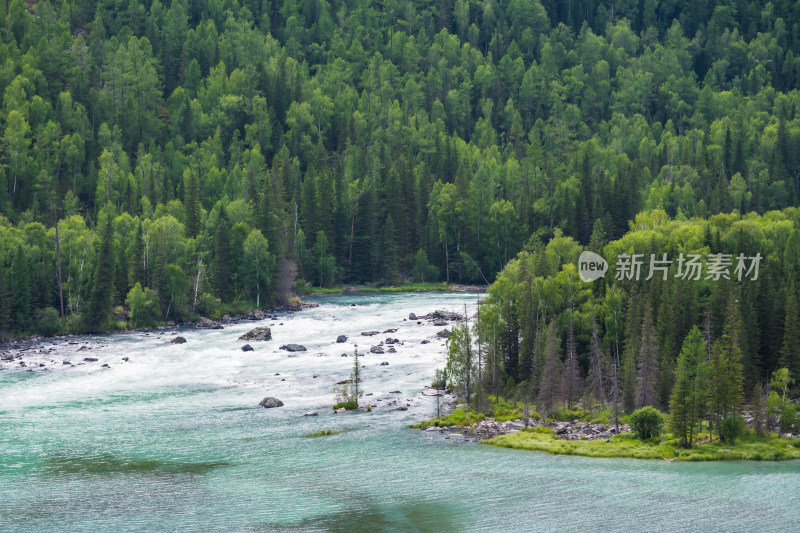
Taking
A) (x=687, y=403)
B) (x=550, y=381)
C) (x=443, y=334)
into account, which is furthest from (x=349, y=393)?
(x=687, y=403)

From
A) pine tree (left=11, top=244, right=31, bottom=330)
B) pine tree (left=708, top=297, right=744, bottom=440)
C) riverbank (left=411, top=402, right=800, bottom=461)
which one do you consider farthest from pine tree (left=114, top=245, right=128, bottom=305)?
pine tree (left=708, top=297, right=744, bottom=440)

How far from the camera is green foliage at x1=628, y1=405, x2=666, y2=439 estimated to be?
7012 cm

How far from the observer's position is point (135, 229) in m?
147

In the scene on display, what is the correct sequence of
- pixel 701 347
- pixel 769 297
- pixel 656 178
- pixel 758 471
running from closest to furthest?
pixel 758 471
pixel 701 347
pixel 769 297
pixel 656 178

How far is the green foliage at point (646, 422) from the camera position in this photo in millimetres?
70125

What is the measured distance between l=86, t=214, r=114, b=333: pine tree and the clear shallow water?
93.8ft

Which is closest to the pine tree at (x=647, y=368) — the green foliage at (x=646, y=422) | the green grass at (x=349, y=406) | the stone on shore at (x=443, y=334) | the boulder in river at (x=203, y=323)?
the green foliage at (x=646, y=422)

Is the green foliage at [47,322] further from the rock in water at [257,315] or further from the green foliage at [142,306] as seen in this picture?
the rock in water at [257,315]

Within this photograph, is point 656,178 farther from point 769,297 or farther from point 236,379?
point 236,379

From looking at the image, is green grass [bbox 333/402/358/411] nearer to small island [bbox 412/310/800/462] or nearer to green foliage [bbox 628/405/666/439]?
small island [bbox 412/310/800/462]

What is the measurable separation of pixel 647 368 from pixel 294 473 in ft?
105

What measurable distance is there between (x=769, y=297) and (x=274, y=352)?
57630mm

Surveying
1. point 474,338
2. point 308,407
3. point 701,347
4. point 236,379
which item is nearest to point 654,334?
point 701,347

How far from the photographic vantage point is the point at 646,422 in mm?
70250
